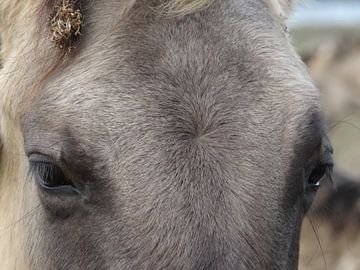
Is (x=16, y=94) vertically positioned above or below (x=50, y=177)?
above

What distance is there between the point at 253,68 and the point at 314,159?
0.41 m

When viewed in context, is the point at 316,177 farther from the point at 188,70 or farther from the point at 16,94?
the point at 16,94

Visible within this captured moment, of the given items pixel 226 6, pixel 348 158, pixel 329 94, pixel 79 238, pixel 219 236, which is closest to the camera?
pixel 219 236

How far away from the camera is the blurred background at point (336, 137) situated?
7.19 m

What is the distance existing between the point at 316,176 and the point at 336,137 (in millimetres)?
12182

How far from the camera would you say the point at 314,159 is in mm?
3615

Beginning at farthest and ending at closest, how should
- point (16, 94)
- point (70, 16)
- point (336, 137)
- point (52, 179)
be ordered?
point (336, 137)
point (16, 94)
point (70, 16)
point (52, 179)

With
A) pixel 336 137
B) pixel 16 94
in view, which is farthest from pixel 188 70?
pixel 336 137

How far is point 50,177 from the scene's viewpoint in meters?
3.53

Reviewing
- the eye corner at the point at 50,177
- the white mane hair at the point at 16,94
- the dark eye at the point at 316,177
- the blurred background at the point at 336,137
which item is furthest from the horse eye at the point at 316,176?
the eye corner at the point at 50,177

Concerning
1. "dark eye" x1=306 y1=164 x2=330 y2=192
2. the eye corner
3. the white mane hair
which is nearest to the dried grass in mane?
the white mane hair

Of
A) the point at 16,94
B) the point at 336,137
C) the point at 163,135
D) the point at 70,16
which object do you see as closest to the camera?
the point at 163,135

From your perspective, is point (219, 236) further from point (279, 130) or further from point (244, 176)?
point (279, 130)

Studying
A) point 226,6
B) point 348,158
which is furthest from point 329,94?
point 226,6
